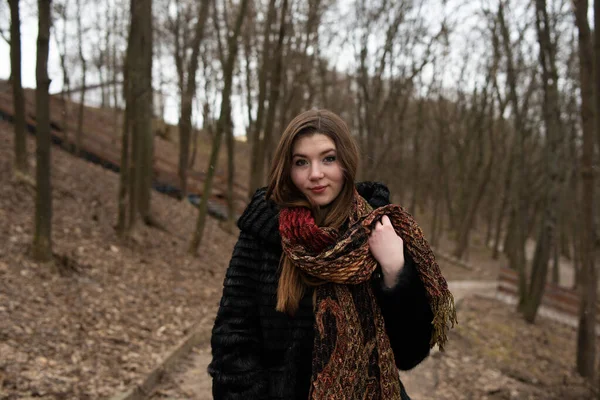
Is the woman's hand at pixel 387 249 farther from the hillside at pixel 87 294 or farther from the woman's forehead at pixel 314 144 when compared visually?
the hillside at pixel 87 294

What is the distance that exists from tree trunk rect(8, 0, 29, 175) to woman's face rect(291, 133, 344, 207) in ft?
27.5

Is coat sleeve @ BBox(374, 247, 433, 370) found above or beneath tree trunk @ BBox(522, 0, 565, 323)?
beneath

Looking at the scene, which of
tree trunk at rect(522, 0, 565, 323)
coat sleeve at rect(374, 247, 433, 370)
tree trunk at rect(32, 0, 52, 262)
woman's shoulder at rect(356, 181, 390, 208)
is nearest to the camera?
coat sleeve at rect(374, 247, 433, 370)

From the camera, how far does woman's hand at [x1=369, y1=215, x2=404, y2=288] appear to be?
6.34 feet

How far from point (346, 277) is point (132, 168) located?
929cm

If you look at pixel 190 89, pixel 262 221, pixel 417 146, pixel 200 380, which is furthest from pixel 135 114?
pixel 417 146

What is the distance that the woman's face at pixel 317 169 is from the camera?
204cm

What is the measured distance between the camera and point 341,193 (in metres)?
2.11

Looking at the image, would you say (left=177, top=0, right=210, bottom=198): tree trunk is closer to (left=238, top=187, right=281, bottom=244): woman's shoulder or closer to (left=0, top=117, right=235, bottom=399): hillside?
(left=0, top=117, right=235, bottom=399): hillside

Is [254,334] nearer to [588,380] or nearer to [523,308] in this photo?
[588,380]

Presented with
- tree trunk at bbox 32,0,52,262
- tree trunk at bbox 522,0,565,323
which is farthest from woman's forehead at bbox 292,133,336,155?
tree trunk at bbox 522,0,565,323

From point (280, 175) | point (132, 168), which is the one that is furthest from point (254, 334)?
point (132, 168)

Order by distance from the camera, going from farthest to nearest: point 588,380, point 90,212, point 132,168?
point 90,212, point 132,168, point 588,380

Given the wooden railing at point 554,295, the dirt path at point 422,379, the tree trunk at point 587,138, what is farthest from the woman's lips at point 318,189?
the wooden railing at point 554,295
